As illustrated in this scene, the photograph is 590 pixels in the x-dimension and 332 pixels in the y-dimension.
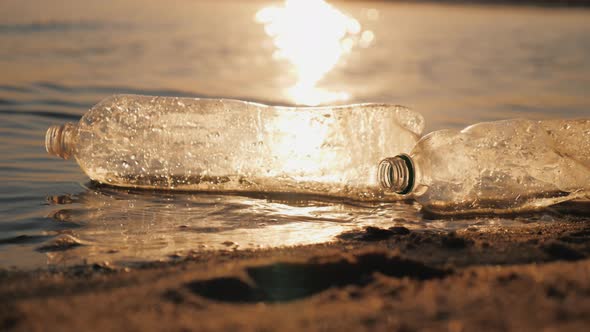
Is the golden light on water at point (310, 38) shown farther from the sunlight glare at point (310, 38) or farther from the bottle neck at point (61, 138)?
the bottle neck at point (61, 138)

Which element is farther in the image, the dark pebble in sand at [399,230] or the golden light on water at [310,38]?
the golden light on water at [310,38]

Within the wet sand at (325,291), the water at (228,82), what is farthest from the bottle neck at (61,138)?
the wet sand at (325,291)

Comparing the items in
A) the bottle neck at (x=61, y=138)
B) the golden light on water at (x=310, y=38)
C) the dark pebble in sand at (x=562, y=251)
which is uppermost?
the golden light on water at (x=310, y=38)

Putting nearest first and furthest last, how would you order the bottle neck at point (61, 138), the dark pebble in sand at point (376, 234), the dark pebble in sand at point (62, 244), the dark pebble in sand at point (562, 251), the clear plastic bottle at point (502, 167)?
the dark pebble in sand at point (562, 251), the dark pebble in sand at point (62, 244), the dark pebble in sand at point (376, 234), the clear plastic bottle at point (502, 167), the bottle neck at point (61, 138)

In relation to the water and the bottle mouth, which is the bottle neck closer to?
the water

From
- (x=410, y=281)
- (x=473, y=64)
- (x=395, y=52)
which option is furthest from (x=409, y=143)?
(x=395, y=52)

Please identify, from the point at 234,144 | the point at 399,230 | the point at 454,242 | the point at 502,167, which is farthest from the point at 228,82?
the point at 454,242

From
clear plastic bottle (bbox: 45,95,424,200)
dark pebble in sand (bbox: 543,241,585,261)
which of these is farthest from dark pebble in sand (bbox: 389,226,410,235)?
clear plastic bottle (bbox: 45,95,424,200)
